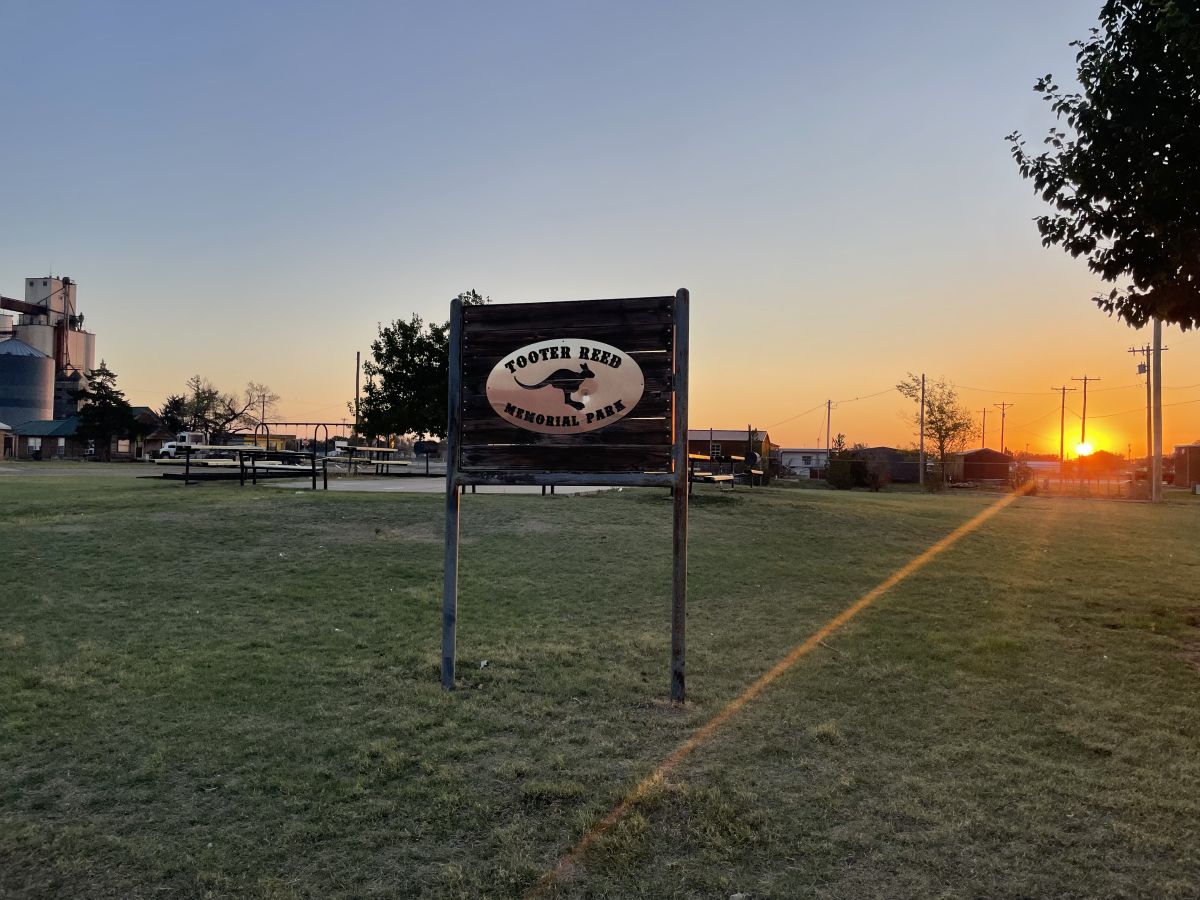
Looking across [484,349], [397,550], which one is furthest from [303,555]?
[484,349]

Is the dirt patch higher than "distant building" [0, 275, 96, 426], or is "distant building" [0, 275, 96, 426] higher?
"distant building" [0, 275, 96, 426]

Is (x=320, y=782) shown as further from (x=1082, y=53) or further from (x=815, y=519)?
(x=815, y=519)

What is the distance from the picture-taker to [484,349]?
5789 mm

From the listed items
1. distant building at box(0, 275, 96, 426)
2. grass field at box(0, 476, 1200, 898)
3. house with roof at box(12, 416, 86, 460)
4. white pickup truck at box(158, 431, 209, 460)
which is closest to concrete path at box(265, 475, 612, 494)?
grass field at box(0, 476, 1200, 898)

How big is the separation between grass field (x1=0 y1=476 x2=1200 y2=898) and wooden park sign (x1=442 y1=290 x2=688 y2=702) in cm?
101

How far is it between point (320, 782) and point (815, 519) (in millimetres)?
12941

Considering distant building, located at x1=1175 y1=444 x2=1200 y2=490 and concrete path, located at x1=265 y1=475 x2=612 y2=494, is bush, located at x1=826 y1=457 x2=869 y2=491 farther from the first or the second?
distant building, located at x1=1175 y1=444 x2=1200 y2=490

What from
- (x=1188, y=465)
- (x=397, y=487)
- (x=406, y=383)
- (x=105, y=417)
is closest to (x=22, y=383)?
(x=105, y=417)

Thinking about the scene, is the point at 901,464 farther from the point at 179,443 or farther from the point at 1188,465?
the point at 179,443

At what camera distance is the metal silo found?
276 feet

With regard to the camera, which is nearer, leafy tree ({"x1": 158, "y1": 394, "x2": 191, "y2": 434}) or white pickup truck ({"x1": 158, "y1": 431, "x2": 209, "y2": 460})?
white pickup truck ({"x1": 158, "y1": 431, "x2": 209, "y2": 460})

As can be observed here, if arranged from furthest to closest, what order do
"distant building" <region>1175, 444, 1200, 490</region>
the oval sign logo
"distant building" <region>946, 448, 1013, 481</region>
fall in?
"distant building" <region>946, 448, 1013, 481</region>
"distant building" <region>1175, 444, 1200, 490</region>
the oval sign logo

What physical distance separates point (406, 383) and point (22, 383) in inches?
2585

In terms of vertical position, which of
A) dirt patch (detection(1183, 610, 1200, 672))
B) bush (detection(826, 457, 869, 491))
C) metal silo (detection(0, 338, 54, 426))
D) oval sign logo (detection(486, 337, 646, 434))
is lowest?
dirt patch (detection(1183, 610, 1200, 672))
